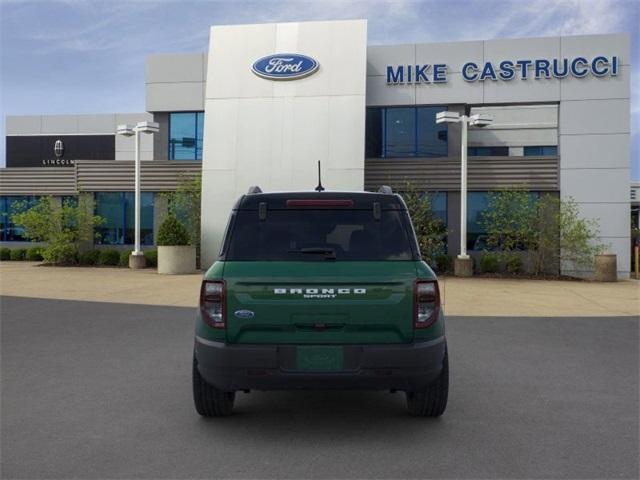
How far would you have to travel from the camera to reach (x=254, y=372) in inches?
171

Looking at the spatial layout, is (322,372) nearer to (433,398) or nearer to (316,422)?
(316,422)

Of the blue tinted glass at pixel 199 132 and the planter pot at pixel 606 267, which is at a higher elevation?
the blue tinted glass at pixel 199 132

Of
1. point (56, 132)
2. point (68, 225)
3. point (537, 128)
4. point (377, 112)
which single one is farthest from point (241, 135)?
point (56, 132)

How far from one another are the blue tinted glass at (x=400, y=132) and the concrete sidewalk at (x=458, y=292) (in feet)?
21.8

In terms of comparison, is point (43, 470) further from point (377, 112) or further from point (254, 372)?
point (377, 112)

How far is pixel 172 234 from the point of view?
2062 cm

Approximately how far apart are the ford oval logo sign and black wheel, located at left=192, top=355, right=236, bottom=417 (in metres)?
18.3

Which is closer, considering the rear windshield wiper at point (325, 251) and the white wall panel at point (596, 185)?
the rear windshield wiper at point (325, 251)

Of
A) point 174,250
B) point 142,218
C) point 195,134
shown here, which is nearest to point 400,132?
point 195,134

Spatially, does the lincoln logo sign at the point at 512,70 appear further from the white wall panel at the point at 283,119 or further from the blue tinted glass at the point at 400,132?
the white wall panel at the point at 283,119

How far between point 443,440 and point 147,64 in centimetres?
2447

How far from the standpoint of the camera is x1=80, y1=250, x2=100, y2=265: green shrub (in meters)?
23.7

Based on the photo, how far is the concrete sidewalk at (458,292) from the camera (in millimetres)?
12734

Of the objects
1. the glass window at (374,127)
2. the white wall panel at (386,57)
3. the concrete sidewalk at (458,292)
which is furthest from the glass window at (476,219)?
the white wall panel at (386,57)
